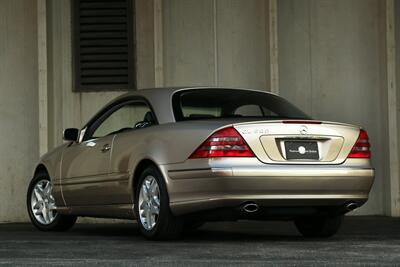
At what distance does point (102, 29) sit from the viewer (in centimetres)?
1347

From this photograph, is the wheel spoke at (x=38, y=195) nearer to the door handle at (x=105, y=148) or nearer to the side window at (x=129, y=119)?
the side window at (x=129, y=119)

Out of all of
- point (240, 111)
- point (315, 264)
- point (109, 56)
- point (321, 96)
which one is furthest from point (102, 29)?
point (315, 264)

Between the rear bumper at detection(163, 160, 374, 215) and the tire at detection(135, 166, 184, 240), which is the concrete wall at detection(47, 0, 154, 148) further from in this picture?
the rear bumper at detection(163, 160, 374, 215)

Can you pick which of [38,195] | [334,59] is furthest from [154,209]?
[334,59]

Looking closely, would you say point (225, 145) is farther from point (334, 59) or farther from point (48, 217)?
point (334, 59)

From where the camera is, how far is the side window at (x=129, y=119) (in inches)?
326

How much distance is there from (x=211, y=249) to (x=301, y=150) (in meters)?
1.17

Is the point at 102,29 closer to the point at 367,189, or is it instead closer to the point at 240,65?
the point at 240,65

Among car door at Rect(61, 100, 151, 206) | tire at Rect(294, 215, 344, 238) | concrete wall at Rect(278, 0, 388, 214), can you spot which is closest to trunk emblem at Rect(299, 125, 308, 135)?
tire at Rect(294, 215, 344, 238)

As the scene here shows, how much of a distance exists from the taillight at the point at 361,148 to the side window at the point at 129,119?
5.65ft

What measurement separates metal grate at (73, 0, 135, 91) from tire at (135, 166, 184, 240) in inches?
216

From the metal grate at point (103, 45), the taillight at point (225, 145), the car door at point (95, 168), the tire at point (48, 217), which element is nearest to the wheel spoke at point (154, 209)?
the car door at point (95, 168)

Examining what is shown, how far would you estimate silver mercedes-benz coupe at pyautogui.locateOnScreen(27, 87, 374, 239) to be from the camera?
7.27 meters

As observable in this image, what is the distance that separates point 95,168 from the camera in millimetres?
8742
